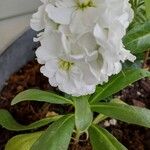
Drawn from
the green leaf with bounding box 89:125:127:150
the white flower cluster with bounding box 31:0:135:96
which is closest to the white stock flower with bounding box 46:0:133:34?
the white flower cluster with bounding box 31:0:135:96

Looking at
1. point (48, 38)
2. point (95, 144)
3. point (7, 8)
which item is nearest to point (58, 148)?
point (95, 144)

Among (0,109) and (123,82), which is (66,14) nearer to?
(123,82)

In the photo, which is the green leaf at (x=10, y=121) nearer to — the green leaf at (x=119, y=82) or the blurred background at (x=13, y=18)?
the green leaf at (x=119, y=82)

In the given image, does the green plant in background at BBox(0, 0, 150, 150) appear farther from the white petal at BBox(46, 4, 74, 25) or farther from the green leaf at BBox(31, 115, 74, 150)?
the white petal at BBox(46, 4, 74, 25)

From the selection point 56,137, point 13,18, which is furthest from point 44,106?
point 13,18

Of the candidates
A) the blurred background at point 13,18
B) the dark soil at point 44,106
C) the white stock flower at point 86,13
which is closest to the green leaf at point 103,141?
the dark soil at point 44,106
